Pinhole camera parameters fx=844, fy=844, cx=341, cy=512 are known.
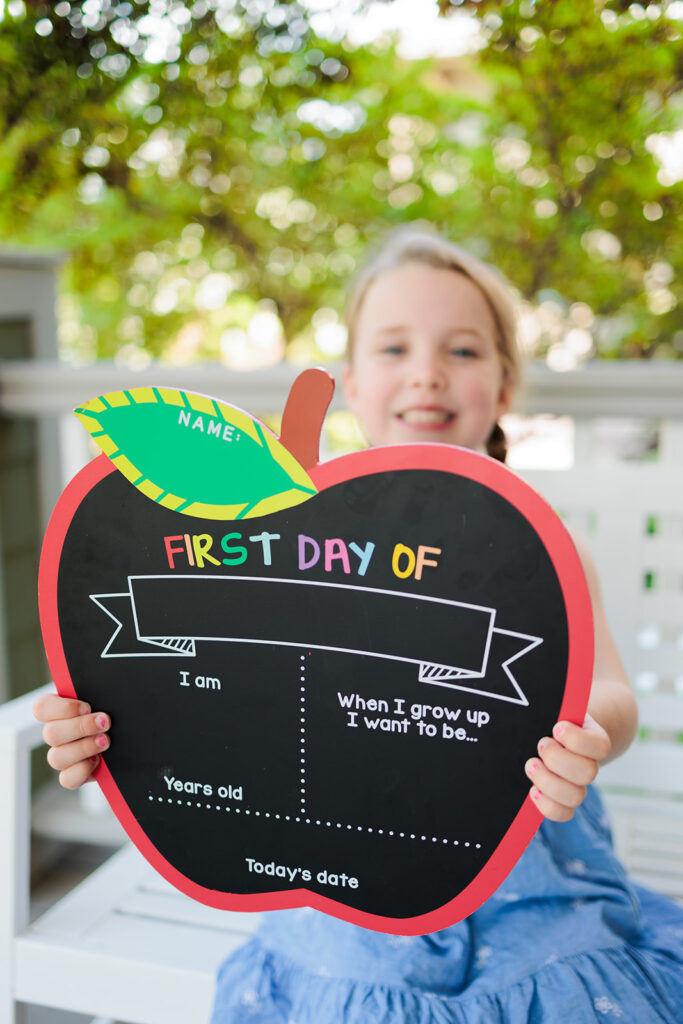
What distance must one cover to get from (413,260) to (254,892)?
2.59ft

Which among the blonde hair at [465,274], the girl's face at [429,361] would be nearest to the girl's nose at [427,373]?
the girl's face at [429,361]

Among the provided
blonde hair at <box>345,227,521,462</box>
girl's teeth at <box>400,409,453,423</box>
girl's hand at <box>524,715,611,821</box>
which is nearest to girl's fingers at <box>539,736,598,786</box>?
girl's hand at <box>524,715,611,821</box>

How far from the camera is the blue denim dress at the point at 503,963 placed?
0.76 metres

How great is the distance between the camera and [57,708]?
75 centimetres

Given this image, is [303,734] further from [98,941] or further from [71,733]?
[98,941]

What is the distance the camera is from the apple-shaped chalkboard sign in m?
0.65

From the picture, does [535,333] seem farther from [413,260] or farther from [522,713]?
[522,713]

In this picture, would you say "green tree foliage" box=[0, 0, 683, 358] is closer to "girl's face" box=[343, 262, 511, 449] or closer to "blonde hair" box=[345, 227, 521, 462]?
"blonde hair" box=[345, 227, 521, 462]

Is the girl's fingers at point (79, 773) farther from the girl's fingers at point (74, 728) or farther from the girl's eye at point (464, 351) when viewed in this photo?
the girl's eye at point (464, 351)

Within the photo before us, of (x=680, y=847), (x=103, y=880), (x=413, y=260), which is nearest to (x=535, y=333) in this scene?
(x=413, y=260)

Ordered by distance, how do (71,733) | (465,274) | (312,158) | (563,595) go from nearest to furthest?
(563,595) → (71,733) → (465,274) → (312,158)

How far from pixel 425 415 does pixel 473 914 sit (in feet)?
1.84

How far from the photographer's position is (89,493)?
738 millimetres

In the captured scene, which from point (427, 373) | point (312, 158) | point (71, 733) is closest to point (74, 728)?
point (71, 733)
